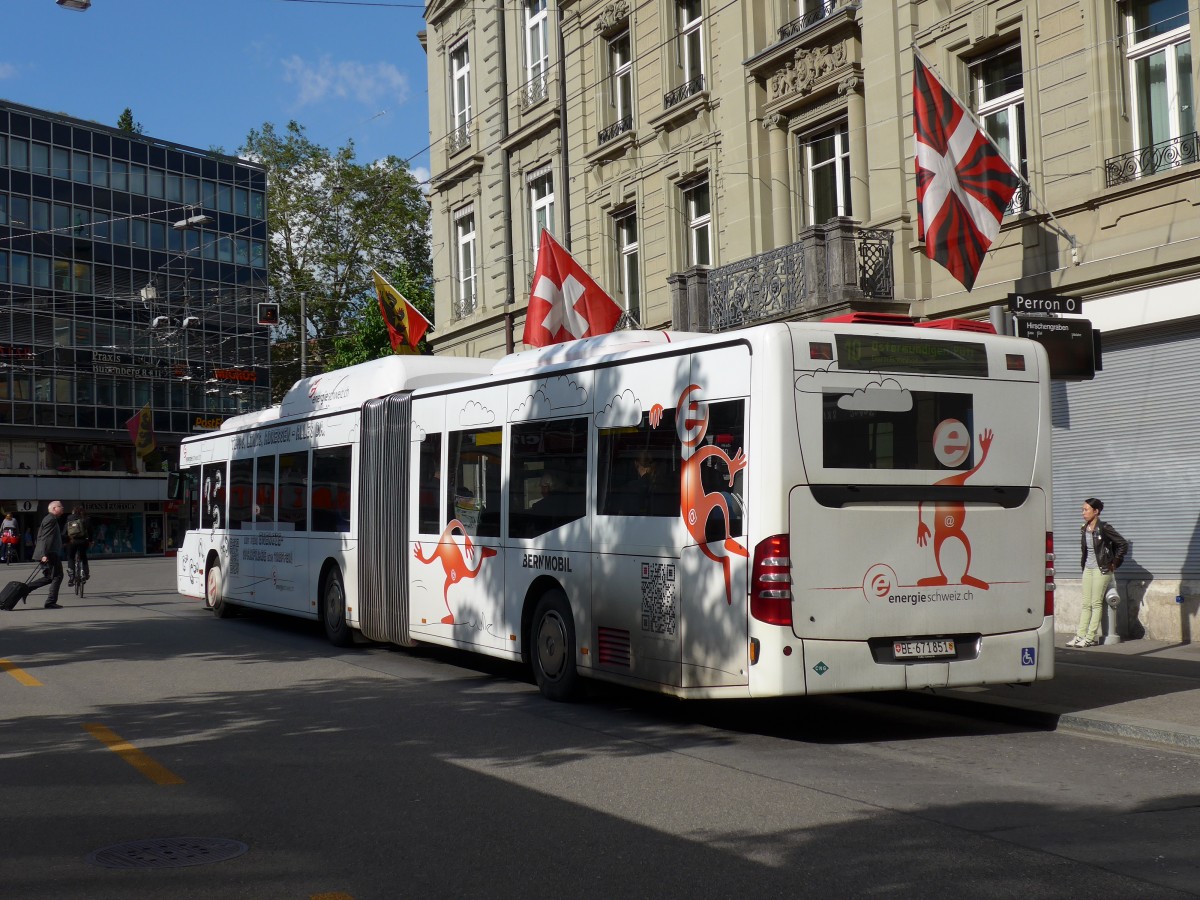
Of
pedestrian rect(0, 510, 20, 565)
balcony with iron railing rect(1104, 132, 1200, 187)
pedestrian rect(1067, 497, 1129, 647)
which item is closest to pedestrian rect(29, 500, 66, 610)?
pedestrian rect(1067, 497, 1129, 647)

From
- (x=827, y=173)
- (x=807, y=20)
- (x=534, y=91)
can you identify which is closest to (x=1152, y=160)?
(x=827, y=173)

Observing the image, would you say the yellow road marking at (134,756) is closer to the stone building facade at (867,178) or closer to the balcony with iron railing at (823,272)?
the stone building facade at (867,178)

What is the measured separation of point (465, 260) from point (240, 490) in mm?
13231

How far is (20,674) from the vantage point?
13.5 metres

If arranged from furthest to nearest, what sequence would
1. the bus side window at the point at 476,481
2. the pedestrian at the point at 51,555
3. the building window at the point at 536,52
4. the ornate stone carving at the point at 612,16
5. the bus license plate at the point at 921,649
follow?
the building window at the point at 536,52 → the ornate stone carving at the point at 612,16 → the pedestrian at the point at 51,555 → the bus side window at the point at 476,481 → the bus license plate at the point at 921,649

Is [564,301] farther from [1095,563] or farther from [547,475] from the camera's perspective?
[547,475]

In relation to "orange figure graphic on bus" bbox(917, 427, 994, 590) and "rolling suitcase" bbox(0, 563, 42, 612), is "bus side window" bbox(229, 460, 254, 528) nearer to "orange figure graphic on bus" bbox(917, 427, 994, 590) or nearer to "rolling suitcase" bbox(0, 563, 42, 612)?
"rolling suitcase" bbox(0, 563, 42, 612)

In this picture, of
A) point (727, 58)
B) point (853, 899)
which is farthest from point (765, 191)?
point (853, 899)

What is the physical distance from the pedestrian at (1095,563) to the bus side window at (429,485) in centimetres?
672

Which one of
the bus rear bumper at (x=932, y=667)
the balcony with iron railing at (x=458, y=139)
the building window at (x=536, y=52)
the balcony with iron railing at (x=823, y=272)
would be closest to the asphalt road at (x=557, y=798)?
the bus rear bumper at (x=932, y=667)

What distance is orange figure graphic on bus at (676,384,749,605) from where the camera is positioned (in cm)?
912

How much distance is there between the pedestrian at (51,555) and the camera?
2395 cm

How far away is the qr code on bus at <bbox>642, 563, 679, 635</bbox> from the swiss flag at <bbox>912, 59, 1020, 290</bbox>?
24.6 feet

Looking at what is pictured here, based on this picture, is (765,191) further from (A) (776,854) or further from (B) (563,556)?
(A) (776,854)
